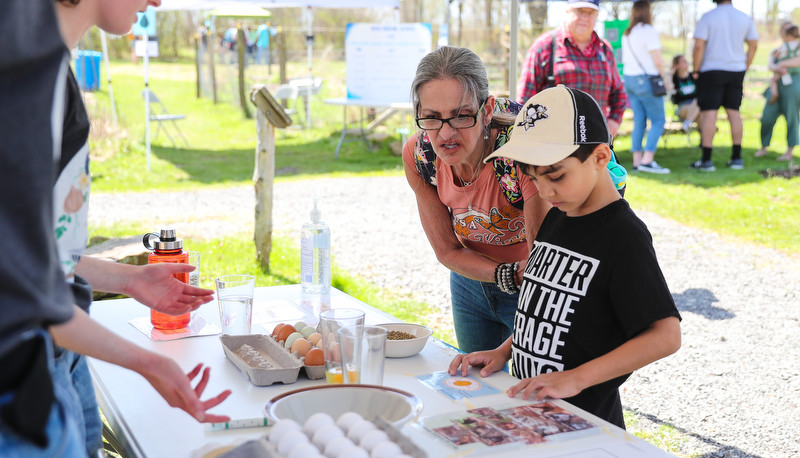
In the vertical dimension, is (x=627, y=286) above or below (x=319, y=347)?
above

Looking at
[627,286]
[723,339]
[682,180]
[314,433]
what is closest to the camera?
[314,433]

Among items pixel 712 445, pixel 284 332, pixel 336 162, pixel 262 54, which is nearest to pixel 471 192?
pixel 284 332

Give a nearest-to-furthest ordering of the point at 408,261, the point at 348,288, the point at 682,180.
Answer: the point at 348,288
the point at 408,261
the point at 682,180

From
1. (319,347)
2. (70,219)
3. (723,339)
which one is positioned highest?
(70,219)

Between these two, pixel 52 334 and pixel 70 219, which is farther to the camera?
pixel 70 219

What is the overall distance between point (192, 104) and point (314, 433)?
16.7 m

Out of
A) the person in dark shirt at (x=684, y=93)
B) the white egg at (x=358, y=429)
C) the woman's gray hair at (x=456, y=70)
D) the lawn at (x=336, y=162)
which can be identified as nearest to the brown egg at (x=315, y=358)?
the white egg at (x=358, y=429)

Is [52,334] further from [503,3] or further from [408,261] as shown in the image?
[503,3]

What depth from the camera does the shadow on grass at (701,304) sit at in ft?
15.9

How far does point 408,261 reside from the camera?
6.16m

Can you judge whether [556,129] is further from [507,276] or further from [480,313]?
[480,313]

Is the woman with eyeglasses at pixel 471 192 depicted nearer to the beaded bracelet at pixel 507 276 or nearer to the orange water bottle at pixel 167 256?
the beaded bracelet at pixel 507 276

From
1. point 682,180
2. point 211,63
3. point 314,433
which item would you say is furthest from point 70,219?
point 211,63

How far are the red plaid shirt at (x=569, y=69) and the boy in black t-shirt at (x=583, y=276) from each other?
3.15 metres
